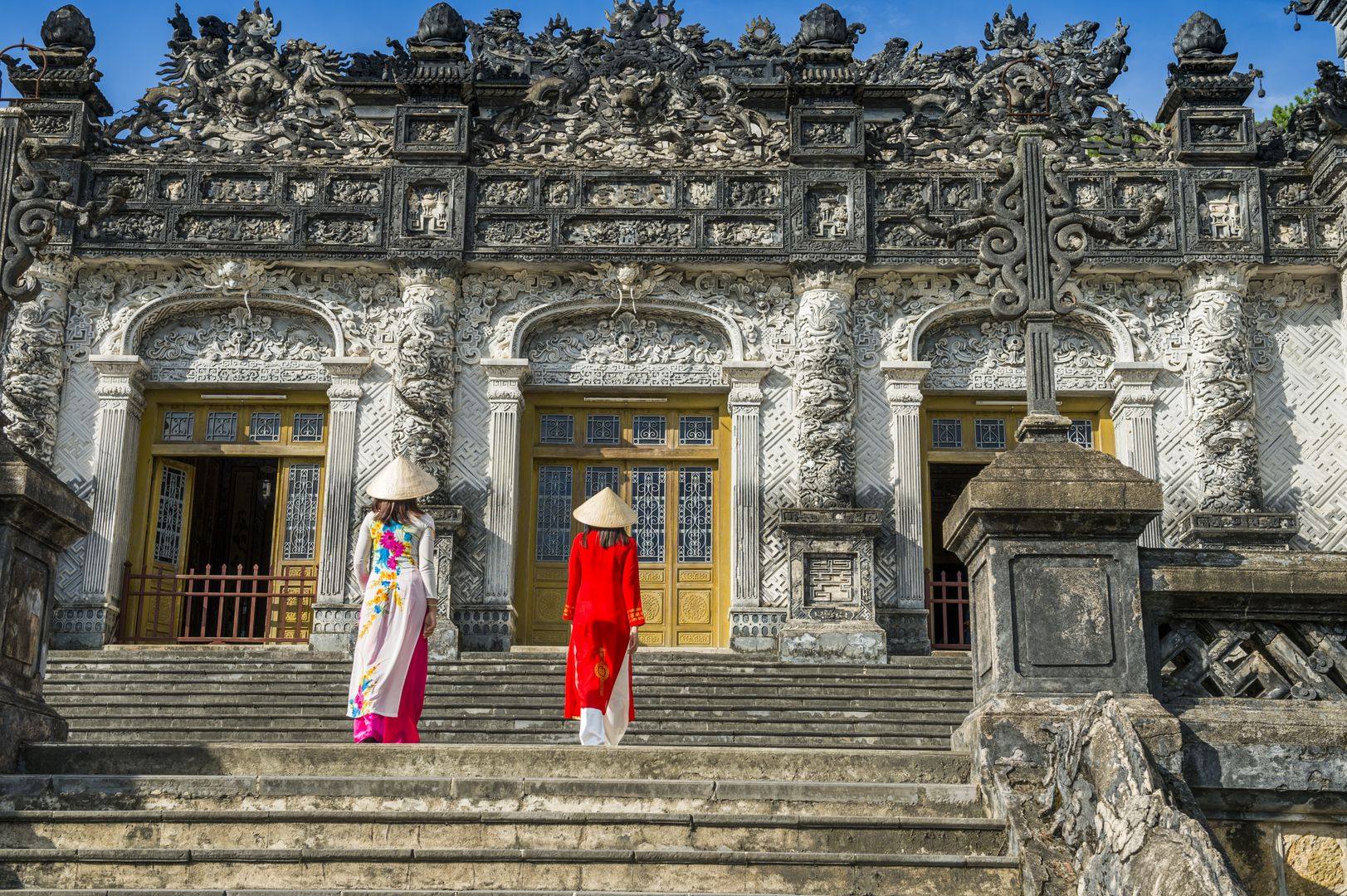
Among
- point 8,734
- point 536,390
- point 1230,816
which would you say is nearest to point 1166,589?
point 1230,816

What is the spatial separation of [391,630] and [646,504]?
6958 mm

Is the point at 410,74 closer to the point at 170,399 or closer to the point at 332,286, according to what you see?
the point at 332,286

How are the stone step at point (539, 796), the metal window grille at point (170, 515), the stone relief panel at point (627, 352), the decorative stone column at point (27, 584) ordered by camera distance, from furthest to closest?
the stone relief panel at point (627, 352)
the metal window grille at point (170, 515)
the decorative stone column at point (27, 584)
the stone step at point (539, 796)

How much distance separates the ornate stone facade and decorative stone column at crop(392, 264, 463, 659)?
37 mm

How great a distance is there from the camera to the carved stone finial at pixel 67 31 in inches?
659

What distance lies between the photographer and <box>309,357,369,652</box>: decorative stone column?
15.1 m

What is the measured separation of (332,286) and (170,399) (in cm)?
204

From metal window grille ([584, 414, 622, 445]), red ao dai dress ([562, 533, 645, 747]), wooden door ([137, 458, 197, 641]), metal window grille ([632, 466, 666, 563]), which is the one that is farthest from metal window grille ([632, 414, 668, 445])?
red ao dai dress ([562, 533, 645, 747])

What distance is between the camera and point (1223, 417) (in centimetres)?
1556

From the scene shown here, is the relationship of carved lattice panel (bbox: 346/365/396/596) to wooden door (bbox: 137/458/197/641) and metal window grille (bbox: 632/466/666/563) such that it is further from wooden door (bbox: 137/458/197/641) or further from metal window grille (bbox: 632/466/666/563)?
metal window grille (bbox: 632/466/666/563)

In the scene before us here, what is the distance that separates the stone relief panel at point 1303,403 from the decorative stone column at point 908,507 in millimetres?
3410

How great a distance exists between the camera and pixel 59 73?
656 inches

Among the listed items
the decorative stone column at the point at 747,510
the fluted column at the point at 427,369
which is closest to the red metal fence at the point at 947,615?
the decorative stone column at the point at 747,510

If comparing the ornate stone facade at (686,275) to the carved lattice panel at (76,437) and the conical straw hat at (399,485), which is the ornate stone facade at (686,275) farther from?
the conical straw hat at (399,485)
